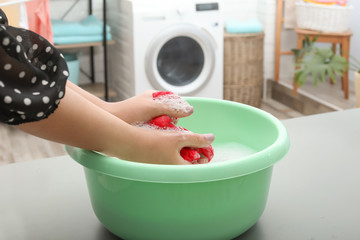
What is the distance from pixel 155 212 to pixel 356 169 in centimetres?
41

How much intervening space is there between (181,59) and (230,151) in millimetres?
2775

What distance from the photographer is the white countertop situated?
67cm

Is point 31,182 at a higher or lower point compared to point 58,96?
lower

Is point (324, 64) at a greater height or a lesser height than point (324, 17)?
lesser

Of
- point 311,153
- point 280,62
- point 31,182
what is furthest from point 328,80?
point 31,182

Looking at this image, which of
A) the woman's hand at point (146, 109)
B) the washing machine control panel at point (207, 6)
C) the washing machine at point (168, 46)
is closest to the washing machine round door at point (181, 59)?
the washing machine at point (168, 46)

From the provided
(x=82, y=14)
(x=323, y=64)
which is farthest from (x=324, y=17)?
(x=82, y=14)

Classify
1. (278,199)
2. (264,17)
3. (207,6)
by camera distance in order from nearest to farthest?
(278,199) → (207,6) → (264,17)

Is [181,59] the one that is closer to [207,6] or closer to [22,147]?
[207,6]

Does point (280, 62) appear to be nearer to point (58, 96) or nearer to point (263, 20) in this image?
point (263, 20)

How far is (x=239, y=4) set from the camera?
4172 millimetres

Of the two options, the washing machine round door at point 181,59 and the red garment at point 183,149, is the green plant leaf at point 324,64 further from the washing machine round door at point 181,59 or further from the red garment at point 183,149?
the red garment at point 183,149

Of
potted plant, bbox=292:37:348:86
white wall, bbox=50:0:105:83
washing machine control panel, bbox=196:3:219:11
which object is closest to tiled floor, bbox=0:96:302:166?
white wall, bbox=50:0:105:83

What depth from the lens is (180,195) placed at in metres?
0.58
